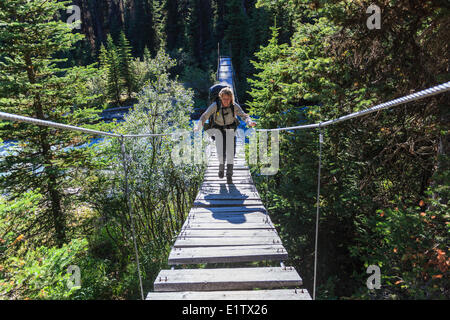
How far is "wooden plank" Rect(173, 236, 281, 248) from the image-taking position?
2.13 metres

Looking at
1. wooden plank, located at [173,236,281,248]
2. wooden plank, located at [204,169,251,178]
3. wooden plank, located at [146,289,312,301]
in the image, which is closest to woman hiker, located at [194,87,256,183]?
wooden plank, located at [204,169,251,178]

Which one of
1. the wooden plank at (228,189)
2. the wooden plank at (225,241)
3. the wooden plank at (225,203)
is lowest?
the wooden plank at (225,241)

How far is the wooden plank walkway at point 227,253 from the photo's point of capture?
5.21 feet

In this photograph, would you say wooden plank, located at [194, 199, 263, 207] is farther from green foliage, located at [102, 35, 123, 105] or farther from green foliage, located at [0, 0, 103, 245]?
green foliage, located at [102, 35, 123, 105]

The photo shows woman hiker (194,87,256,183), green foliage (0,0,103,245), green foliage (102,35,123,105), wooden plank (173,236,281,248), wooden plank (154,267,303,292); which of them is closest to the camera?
wooden plank (154,267,303,292)

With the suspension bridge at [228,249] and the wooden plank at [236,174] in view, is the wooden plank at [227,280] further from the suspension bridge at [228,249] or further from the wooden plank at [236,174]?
the wooden plank at [236,174]

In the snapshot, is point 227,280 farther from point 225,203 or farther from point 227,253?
point 225,203

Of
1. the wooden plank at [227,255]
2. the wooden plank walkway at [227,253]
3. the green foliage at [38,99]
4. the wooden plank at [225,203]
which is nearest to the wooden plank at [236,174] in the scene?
the wooden plank walkway at [227,253]

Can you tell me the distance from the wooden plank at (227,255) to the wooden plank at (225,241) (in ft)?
0.23

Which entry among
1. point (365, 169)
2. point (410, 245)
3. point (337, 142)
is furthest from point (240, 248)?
point (337, 142)

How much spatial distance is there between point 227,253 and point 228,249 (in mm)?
64

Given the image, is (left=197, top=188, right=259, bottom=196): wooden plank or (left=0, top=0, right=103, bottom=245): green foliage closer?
(left=197, top=188, right=259, bottom=196): wooden plank

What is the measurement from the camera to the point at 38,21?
4570 millimetres

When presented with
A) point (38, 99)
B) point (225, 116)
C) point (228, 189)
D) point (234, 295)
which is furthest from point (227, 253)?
point (38, 99)
